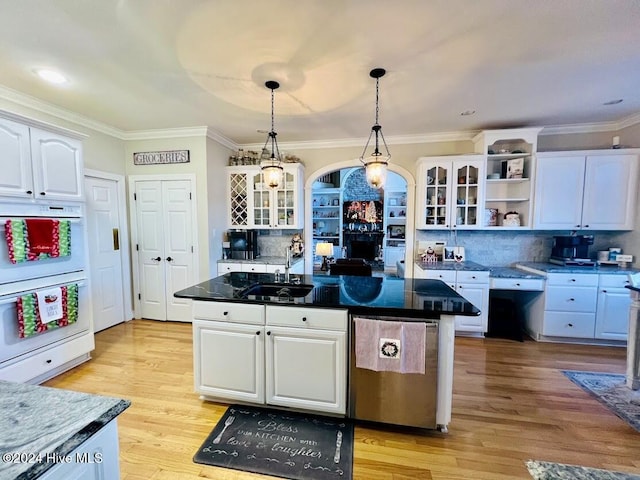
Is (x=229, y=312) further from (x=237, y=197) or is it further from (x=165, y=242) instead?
(x=237, y=197)

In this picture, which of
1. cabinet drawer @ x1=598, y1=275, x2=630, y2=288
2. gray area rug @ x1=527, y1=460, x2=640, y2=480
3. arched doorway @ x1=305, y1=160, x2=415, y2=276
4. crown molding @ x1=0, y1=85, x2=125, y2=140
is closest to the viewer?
gray area rug @ x1=527, y1=460, x2=640, y2=480

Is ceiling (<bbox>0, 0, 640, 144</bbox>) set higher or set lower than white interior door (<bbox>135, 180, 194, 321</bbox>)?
higher

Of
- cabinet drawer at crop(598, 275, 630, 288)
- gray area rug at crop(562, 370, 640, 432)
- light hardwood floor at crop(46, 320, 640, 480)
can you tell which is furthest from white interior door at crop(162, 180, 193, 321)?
cabinet drawer at crop(598, 275, 630, 288)

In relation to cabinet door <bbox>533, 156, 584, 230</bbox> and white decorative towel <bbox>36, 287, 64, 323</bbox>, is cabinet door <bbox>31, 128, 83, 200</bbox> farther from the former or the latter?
cabinet door <bbox>533, 156, 584, 230</bbox>

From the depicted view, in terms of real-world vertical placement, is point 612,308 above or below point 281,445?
above

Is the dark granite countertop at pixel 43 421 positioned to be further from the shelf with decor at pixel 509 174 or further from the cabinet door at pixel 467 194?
the shelf with decor at pixel 509 174

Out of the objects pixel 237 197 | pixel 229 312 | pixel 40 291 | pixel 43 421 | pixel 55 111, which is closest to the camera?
pixel 43 421

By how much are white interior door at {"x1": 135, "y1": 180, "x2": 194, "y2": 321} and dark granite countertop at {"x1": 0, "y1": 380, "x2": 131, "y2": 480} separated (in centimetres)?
334

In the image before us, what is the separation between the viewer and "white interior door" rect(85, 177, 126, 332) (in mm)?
3742

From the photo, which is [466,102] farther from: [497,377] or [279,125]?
[497,377]

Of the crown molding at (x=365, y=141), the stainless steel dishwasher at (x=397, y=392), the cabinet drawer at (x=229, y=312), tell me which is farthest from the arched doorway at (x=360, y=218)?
the stainless steel dishwasher at (x=397, y=392)

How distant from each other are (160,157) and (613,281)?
20.0ft

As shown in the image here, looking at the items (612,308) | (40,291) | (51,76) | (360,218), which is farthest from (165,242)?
(360,218)

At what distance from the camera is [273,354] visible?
2115mm
